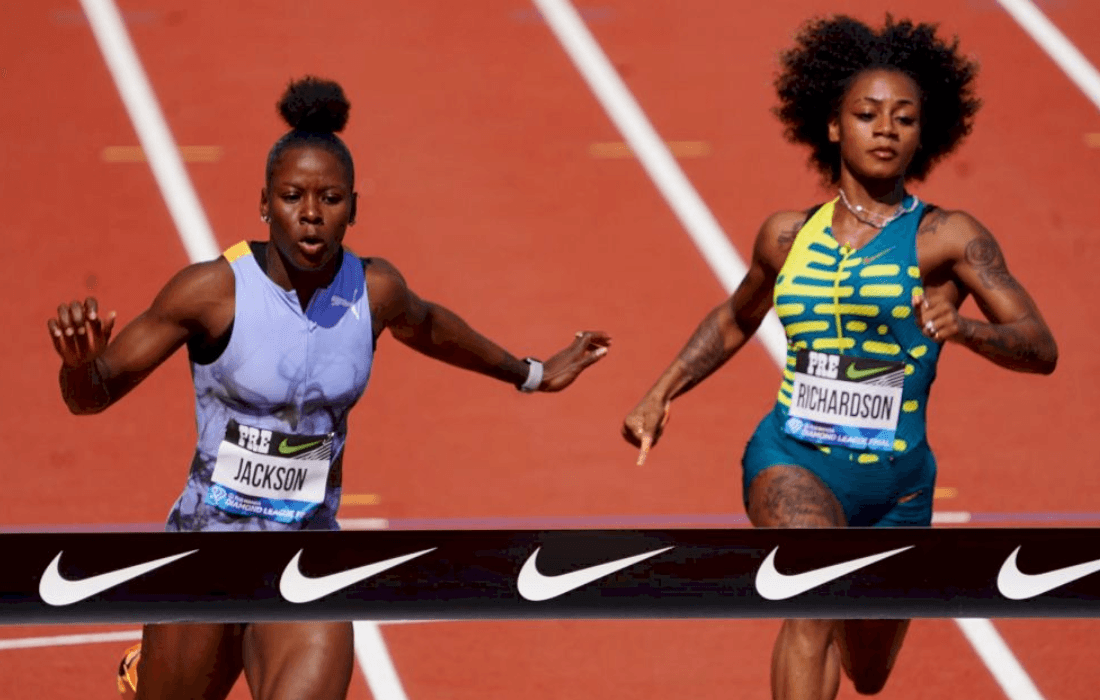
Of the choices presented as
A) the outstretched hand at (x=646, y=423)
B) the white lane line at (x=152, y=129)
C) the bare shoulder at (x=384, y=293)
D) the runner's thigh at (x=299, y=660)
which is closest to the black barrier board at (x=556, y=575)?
the runner's thigh at (x=299, y=660)

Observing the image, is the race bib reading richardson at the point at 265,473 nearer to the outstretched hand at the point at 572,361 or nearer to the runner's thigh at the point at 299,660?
the runner's thigh at the point at 299,660

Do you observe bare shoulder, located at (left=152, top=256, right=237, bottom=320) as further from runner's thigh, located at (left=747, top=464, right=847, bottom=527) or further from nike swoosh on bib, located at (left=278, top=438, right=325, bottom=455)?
runner's thigh, located at (left=747, top=464, right=847, bottom=527)

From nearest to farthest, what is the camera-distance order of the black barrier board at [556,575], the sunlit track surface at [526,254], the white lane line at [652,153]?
the black barrier board at [556,575] → the sunlit track surface at [526,254] → the white lane line at [652,153]

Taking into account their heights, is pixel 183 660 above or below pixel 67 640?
below

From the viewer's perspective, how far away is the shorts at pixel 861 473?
543 cm

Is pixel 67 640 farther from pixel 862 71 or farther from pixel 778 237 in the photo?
pixel 862 71

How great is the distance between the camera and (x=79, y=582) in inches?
187

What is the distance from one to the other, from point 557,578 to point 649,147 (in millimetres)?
6202

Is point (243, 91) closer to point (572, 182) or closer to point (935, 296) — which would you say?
point (572, 182)

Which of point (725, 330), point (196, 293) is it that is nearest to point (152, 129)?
point (725, 330)

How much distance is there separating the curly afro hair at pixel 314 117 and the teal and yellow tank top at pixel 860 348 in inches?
49.2

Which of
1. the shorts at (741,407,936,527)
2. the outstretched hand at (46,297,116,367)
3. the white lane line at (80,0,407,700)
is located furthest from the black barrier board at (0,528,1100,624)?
the white lane line at (80,0,407,700)

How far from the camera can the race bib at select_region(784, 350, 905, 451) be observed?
5375 millimetres

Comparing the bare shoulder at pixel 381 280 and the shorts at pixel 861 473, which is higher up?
the bare shoulder at pixel 381 280
